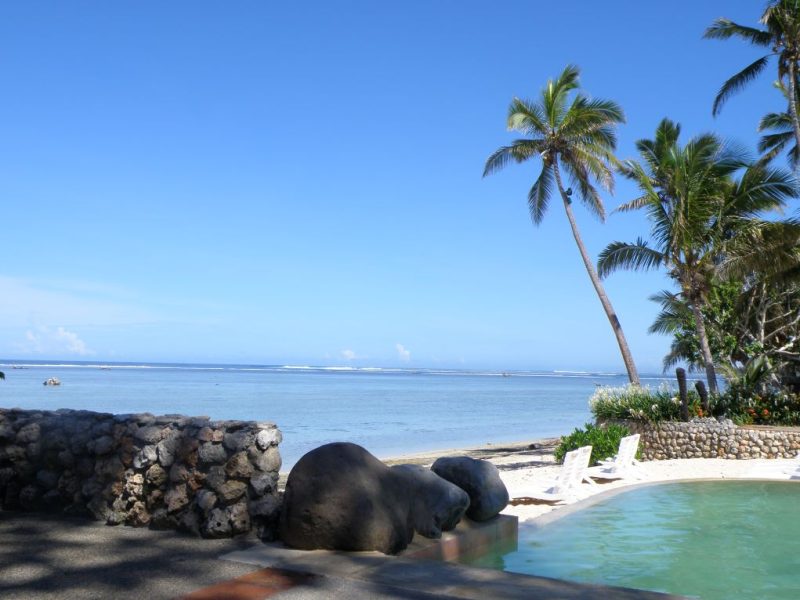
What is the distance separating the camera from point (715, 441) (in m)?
17.6

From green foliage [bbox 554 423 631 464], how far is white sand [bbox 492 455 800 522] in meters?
0.55

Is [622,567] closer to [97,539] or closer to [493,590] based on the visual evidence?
[493,590]

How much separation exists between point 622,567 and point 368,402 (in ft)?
153

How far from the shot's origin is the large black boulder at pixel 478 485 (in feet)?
25.6

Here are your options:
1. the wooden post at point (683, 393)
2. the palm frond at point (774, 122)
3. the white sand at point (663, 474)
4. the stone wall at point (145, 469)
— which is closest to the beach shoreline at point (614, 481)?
the white sand at point (663, 474)

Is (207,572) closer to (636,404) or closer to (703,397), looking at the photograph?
(636,404)

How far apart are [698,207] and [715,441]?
23.1ft

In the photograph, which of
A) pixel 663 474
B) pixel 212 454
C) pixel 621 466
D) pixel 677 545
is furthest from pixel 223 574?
pixel 663 474

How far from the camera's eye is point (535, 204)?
91.2 feet

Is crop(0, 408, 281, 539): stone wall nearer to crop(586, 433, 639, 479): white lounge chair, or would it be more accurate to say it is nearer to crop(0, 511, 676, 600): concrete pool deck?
crop(0, 511, 676, 600): concrete pool deck

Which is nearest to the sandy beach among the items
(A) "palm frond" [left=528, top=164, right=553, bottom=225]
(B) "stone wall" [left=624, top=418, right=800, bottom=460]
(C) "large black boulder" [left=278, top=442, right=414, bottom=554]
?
(B) "stone wall" [left=624, top=418, right=800, bottom=460]

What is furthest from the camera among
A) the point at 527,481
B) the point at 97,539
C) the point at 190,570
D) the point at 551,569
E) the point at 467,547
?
the point at 527,481

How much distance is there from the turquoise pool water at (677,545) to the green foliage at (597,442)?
12.2 feet

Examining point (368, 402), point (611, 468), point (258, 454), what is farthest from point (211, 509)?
point (368, 402)
